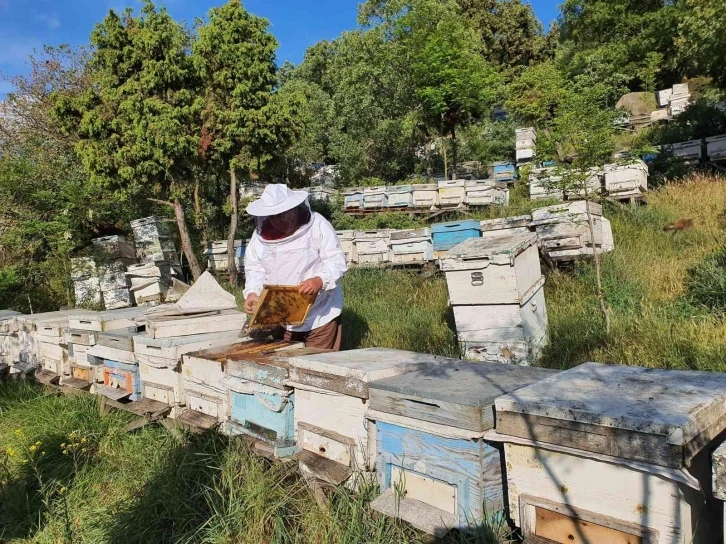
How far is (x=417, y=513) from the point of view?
1.90 metres

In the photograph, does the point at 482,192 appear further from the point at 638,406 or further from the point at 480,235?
the point at 638,406

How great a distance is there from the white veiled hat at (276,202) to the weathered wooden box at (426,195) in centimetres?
829

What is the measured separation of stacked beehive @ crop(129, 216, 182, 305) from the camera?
→ 933 cm

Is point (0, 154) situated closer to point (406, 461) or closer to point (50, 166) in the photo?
point (50, 166)

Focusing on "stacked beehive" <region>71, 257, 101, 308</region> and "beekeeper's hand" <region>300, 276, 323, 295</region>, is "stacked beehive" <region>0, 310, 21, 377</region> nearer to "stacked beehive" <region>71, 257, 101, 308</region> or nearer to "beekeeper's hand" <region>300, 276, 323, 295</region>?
"stacked beehive" <region>71, 257, 101, 308</region>

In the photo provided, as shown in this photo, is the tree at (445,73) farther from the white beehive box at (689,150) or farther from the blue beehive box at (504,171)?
the white beehive box at (689,150)

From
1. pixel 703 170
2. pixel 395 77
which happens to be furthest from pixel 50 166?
pixel 703 170

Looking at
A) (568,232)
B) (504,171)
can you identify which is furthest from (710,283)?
(504,171)

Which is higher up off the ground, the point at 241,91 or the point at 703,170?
the point at 241,91

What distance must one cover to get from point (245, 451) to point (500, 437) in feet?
5.37

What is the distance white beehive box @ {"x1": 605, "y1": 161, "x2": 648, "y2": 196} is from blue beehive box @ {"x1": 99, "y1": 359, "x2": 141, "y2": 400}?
918cm

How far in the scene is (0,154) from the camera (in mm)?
12328

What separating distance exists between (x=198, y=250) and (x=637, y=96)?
68.7 ft

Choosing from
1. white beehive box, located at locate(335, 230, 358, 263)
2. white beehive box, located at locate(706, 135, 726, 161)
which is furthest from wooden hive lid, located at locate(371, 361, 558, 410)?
white beehive box, located at locate(706, 135, 726, 161)
